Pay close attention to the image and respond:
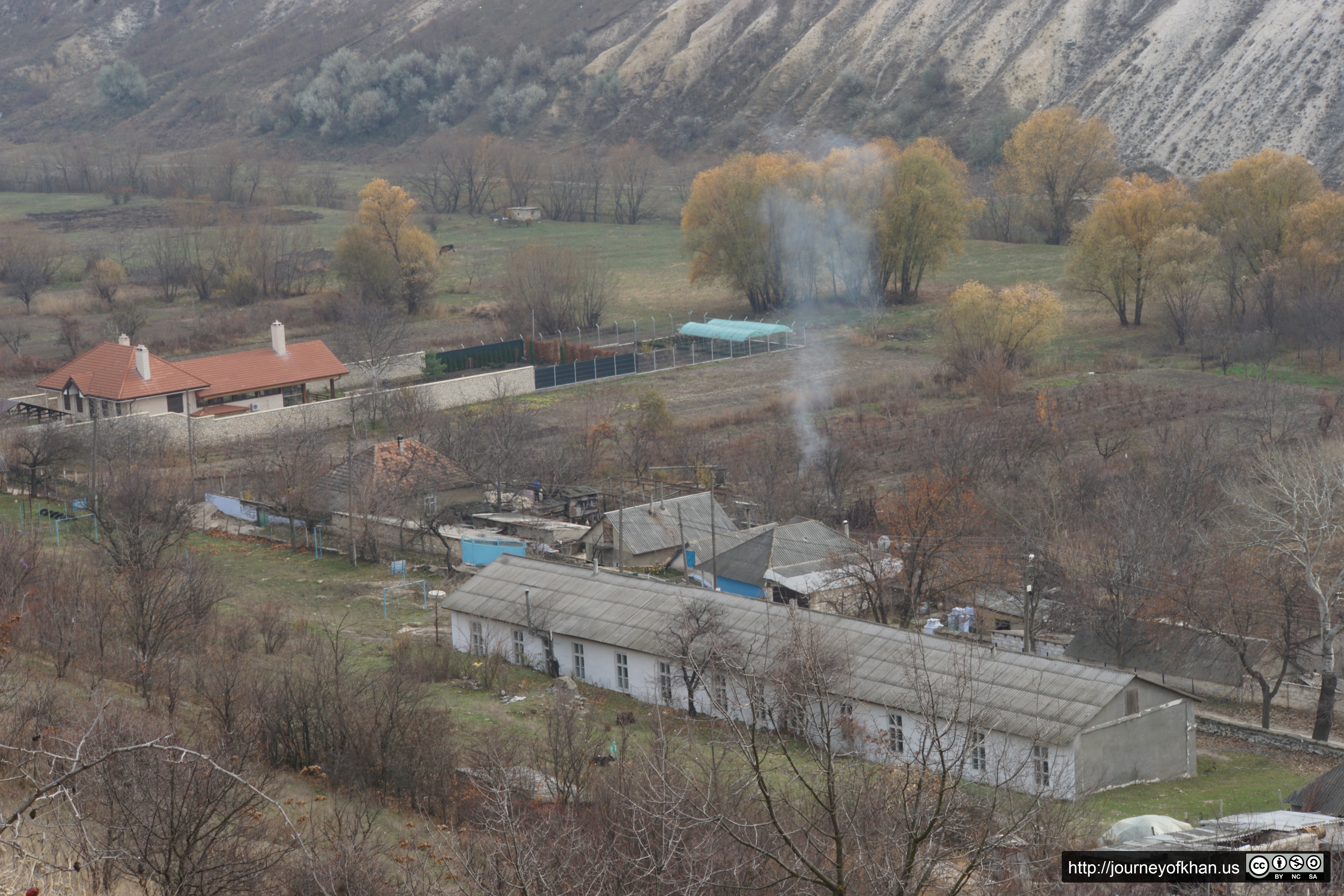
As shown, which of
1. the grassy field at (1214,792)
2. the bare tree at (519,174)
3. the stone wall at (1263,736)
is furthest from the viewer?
the bare tree at (519,174)

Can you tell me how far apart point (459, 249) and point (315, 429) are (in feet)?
118

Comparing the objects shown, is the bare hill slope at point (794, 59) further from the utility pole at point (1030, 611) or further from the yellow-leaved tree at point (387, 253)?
the utility pole at point (1030, 611)

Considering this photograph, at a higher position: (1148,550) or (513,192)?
(513,192)

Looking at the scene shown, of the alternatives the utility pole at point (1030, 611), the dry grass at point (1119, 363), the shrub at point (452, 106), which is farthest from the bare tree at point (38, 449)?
the shrub at point (452, 106)

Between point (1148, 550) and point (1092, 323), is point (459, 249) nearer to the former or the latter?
point (1092, 323)

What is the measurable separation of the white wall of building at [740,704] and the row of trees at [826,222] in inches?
1380

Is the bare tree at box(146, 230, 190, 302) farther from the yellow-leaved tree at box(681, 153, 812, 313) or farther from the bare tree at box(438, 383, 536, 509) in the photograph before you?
the bare tree at box(438, 383, 536, 509)

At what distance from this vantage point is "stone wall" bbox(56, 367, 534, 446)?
1496 inches

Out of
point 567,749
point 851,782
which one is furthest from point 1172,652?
point 567,749

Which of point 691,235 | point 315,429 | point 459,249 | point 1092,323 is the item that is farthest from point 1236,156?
point 315,429

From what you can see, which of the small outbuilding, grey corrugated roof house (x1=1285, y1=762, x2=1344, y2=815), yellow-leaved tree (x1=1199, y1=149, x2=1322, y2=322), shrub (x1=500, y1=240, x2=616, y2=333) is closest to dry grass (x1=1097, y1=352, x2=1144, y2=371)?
yellow-leaved tree (x1=1199, y1=149, x2=1322, y2=322)

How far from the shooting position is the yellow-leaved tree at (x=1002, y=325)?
42.3 m

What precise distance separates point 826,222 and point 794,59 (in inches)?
1825

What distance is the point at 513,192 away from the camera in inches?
3292
